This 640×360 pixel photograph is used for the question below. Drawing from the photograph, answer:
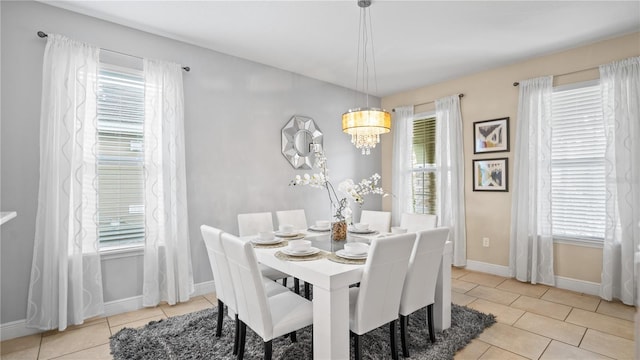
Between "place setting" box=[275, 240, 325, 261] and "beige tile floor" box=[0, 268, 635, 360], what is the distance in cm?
127

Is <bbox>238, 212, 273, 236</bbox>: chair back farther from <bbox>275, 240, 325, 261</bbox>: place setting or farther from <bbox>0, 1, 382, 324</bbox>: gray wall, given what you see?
<bbox>275, 240, 325, 261</bbox>: place setting

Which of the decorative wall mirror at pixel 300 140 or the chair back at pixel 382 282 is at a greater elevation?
the decorative wall mirror at pixel 300 140

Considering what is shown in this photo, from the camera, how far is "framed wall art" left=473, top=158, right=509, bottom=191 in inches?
159

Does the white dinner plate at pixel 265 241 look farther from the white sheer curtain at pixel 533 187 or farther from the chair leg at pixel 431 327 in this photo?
the white sheer curtain at pixel 533 187

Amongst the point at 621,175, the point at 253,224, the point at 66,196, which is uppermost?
the point at 621,175

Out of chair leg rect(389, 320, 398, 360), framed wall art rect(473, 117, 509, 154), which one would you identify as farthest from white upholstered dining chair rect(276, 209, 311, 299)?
framed wall art rect(473, 117, 509, 154)

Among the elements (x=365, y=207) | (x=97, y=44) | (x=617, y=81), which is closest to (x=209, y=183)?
(x=97, y=44)

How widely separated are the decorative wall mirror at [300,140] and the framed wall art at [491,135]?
7.23ft

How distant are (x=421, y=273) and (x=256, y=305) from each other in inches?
45.9

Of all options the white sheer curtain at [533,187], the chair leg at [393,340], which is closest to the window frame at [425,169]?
the white sheer curtain at [533,187]

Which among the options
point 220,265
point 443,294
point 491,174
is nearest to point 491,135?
point 491,174

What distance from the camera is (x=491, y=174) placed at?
414cm

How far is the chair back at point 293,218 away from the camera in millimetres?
3494

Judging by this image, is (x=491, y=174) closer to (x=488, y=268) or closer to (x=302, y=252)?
(x=488, y=268)
